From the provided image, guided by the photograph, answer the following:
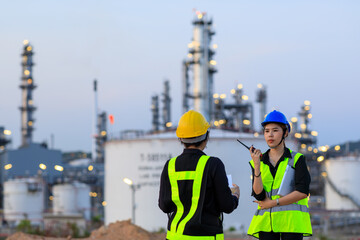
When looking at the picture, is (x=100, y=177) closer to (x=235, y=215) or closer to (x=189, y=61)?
(x=189, y=61)

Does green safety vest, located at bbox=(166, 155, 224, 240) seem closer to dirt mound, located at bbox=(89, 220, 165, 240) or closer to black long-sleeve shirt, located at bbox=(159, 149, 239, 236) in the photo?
black long-sleeve shirt, located at bbox=(159, 149, 239, 236)

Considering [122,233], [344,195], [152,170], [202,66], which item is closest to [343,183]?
[344,195]

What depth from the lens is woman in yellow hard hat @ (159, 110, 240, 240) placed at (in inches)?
154

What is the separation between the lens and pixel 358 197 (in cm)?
3981

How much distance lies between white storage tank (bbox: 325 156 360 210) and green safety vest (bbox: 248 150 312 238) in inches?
1447

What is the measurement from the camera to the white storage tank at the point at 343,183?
131 feet

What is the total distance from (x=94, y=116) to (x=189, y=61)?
19.5m

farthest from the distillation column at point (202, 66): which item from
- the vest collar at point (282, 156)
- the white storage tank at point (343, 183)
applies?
the vest collar at point (282, 156)

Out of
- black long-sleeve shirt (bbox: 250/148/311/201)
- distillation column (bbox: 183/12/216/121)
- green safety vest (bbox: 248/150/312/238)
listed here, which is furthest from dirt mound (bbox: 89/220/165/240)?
distillation column (bbox: 183/12/216/121)

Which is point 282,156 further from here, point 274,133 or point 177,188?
point 177,188

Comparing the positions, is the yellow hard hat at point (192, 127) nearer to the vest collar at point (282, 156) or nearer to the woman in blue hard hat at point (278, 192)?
the woman in blue hard hat at point (278, 192)

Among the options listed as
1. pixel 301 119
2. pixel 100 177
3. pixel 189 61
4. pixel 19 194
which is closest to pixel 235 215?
pixel 189 61

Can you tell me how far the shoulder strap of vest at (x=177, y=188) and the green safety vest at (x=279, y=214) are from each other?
2.43ft

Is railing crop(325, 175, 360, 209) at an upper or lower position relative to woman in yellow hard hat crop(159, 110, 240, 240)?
lower
